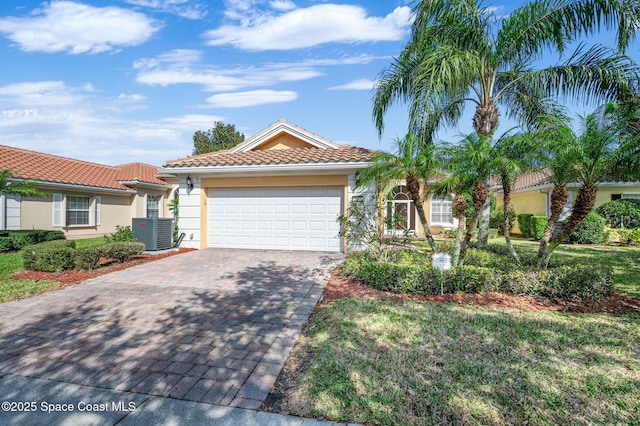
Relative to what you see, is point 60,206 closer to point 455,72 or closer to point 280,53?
point 280,53

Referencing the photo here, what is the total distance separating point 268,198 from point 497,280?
801 centimetres

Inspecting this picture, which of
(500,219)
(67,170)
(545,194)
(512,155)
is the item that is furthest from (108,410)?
(545,194)

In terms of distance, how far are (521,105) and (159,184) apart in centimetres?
1996

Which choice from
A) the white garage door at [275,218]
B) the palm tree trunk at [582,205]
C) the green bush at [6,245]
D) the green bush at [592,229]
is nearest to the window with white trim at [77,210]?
the green bush at [6,245]

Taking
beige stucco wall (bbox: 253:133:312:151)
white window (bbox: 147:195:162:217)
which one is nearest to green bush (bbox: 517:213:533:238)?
beige stucco wall (bbox: 253:133:312:151)

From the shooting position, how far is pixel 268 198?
37.7 ft

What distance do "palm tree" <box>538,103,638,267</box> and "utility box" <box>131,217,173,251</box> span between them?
12308 millimetres

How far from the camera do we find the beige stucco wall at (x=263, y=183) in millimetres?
10805

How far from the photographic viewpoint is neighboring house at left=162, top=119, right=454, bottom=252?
10656mm

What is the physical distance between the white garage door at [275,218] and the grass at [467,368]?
6281 millimetres

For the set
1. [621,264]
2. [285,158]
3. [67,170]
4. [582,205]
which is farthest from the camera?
[67,170]

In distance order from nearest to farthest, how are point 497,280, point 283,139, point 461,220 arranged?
point 497,280
point 461,220
point 283,139

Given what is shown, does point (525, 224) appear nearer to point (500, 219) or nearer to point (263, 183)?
point (500, 219)

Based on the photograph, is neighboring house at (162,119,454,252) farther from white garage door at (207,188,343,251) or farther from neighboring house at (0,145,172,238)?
neighboring house at (0,145,172,238)
